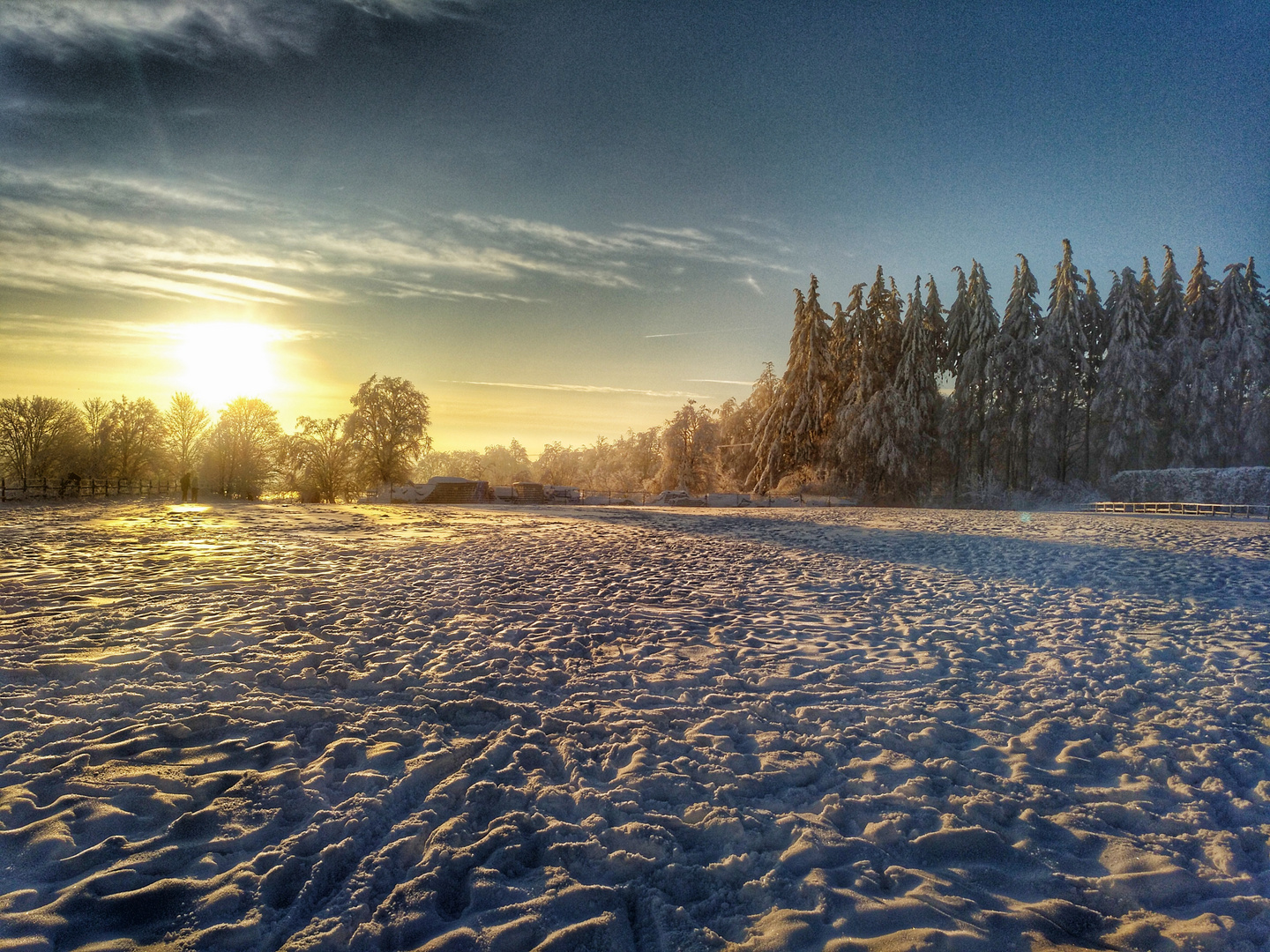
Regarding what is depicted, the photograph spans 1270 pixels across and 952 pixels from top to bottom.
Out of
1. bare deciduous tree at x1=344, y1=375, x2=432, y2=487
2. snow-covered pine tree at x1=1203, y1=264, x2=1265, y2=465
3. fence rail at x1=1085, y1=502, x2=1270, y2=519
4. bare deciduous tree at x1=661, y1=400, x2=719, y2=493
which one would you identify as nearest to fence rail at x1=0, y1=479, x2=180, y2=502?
bare deciduous tree at x1=344, y1=375, x2=432, y2=487

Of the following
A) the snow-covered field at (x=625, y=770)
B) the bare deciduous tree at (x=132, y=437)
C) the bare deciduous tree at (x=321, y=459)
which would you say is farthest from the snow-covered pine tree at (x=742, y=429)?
the bare deciduous tree at (x=132, y=437)

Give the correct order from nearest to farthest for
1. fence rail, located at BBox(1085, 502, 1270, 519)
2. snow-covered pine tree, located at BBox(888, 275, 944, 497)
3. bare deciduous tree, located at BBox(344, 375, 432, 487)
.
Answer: fence rail, located at BBox(1085, 502, 1270, 519)
snow-covered pine tree, located at BBox(888, 275, 944, 497)
bare deciduous tree, located at BBox(344, 375, 432, 487)

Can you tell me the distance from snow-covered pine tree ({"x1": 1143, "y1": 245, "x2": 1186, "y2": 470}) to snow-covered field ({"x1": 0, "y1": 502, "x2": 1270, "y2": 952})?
33965 mm

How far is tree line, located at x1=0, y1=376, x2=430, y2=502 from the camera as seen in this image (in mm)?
43125

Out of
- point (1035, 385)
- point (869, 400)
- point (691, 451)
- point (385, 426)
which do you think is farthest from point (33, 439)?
point (1035, 385)

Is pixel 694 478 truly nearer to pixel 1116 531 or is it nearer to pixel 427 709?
pixel 1116 531

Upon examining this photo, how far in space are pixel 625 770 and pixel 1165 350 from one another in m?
42.3

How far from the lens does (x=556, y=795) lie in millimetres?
3393

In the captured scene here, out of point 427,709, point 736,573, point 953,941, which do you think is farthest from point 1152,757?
point 736,573

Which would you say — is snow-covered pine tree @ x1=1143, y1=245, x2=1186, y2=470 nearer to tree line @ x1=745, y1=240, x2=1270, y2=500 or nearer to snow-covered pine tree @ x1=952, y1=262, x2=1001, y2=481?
tree line @ x1=745, y1=240, x2=1270, y2=500

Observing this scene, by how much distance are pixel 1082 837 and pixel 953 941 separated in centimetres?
114

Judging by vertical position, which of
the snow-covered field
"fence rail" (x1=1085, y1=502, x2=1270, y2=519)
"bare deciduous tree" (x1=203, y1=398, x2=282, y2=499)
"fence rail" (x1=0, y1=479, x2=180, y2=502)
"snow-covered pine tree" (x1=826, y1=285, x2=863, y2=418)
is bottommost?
the snow-covered field

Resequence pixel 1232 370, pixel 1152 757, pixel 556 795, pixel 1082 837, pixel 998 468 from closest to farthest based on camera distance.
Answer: pixel 1082 837 < pixel 556 795 < pixel 1152 757 < pixel 1232 370 < pixel 998 468

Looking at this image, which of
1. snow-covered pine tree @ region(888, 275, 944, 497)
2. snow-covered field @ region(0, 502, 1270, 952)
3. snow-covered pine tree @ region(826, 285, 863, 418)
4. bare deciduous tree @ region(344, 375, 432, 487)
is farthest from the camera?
bare deciduous tree @ region(344, 375, 432, 487)
